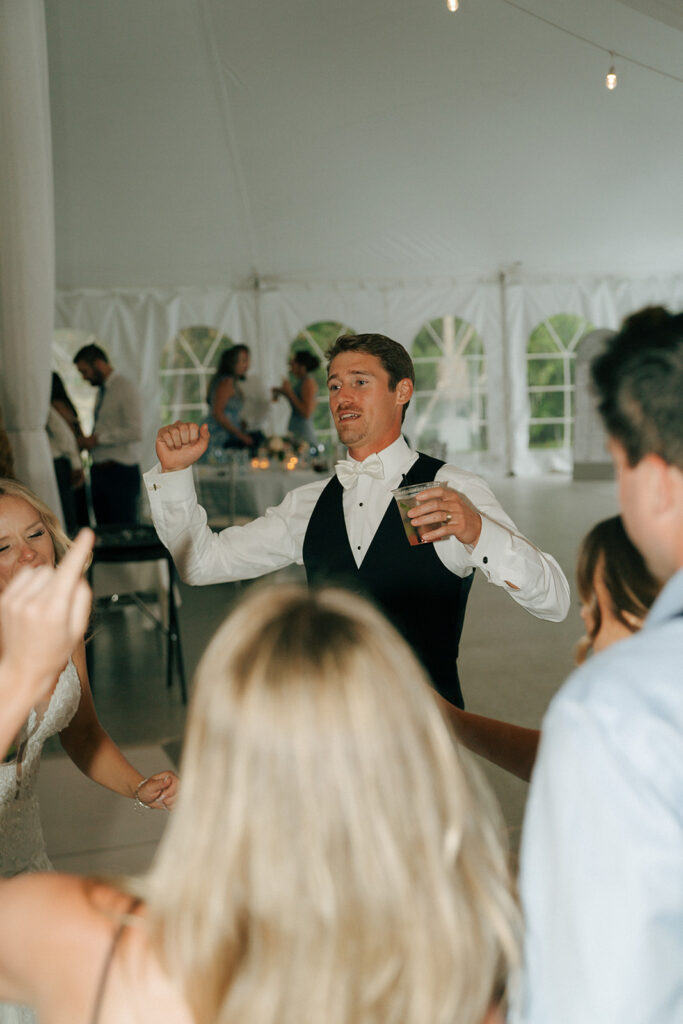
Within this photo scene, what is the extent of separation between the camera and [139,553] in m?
3.68

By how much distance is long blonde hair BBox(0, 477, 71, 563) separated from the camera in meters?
1.71

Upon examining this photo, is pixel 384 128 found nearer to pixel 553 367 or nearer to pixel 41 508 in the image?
pixel 41 508

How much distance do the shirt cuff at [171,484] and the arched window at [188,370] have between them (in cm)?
802

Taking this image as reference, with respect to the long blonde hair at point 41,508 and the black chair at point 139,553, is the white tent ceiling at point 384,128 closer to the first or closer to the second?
the long blonde hair at point 41,508

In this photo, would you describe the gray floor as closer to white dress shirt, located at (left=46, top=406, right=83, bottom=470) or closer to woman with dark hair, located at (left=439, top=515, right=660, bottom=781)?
woman with dark hair, located at (left=439, top=515, right=660, bottom=781)

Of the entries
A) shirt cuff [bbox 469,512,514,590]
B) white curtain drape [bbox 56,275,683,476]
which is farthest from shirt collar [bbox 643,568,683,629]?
white curtain drape [bbox 56,275,683,476]

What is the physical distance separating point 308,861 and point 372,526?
1.33 m

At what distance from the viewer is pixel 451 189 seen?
3.40 m

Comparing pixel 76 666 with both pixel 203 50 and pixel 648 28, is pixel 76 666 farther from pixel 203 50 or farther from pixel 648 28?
pixel 203 50

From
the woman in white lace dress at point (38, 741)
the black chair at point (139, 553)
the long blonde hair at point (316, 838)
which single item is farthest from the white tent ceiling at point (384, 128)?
the black chair at point (139, 553)

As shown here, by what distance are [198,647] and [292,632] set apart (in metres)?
3.85

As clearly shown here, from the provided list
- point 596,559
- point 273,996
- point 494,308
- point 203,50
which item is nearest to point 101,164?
point 203,50

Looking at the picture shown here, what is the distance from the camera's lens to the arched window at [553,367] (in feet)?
23.4

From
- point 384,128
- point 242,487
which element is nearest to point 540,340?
point 242,487
